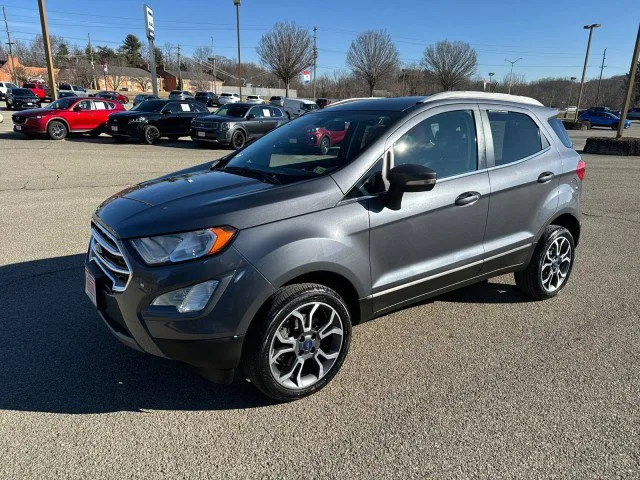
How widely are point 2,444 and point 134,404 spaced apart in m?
0.67

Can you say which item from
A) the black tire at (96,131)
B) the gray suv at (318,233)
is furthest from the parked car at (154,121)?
the gray suv at (318,233)

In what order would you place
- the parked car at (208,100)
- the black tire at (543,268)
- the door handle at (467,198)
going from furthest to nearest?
the parked car at (208,100), the black tire at (543,268), the door handle at (467,198)

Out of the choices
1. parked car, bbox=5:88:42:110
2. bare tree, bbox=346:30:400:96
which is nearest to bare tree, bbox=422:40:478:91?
bare tree, bbox=346:30:400:96

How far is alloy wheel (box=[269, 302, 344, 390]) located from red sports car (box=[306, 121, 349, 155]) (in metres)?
1.28

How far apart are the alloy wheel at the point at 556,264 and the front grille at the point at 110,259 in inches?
139

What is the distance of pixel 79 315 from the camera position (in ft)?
13.0

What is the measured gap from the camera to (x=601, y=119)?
41.2 m

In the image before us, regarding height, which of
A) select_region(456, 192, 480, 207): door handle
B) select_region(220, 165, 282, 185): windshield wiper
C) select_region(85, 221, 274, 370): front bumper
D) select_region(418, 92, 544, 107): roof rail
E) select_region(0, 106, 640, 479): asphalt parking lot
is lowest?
select_region(0, 106, 640, 479): asphalt parking lot

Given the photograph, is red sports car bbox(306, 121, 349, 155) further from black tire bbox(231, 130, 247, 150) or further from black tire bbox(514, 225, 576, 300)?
black tire bbox(231, 130, 247, 150)

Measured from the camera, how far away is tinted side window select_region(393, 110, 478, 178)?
3.33 metres

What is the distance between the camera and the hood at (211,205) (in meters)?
2.63

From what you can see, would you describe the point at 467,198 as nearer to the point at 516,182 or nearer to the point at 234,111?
the point at 516,182

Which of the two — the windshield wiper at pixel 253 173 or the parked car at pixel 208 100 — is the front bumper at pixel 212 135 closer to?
the windshield wiper at pixel 253 173

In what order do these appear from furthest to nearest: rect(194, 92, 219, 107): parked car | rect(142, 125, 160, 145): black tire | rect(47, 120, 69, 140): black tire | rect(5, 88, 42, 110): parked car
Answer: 1. rect(194, 92, 219, 107): parked car
2. rect(5, 88, 42, 110): parked car
3. rect(142, 125, 160, 145): black tire
4. rect(47, 120, 69, 140): black tire
